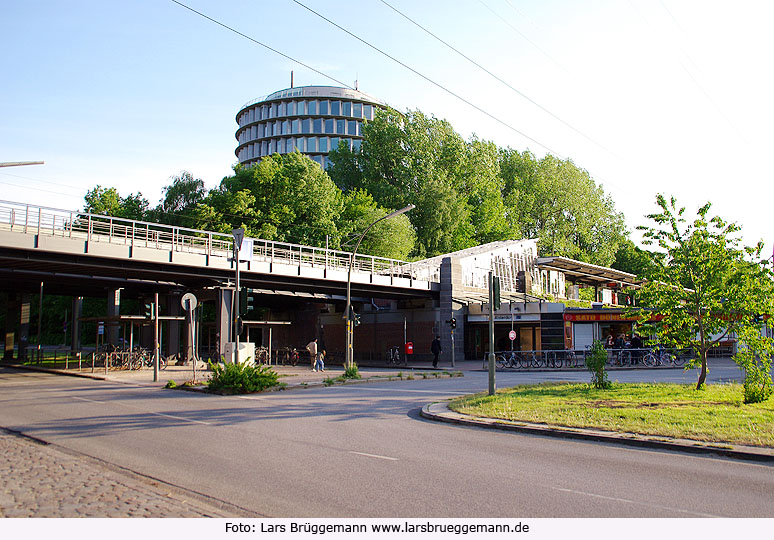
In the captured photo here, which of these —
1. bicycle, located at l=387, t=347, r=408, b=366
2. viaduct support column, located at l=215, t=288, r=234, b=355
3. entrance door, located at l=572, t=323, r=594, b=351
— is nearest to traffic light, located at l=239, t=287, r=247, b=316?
viaduct support column, located at l=215, t=288, r=234, b=355

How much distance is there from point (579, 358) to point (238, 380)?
23.8m

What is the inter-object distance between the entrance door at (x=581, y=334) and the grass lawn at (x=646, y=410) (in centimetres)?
2568

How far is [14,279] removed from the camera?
117 ft

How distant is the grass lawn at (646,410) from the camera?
1094 cm

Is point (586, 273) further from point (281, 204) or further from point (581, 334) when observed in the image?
point (281, 204)

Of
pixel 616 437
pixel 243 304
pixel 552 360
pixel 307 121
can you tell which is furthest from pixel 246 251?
pixel 307 121

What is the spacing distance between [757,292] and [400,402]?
33.2 feet

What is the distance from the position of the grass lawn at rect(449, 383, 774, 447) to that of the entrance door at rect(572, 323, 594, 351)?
25.7 m

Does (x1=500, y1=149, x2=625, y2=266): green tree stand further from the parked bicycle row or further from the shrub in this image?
the shrub

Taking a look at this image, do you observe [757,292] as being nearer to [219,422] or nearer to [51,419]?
[219,422]

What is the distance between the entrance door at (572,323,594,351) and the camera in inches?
1725

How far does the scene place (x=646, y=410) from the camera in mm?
13492

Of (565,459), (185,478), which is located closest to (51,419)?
(185,478)
